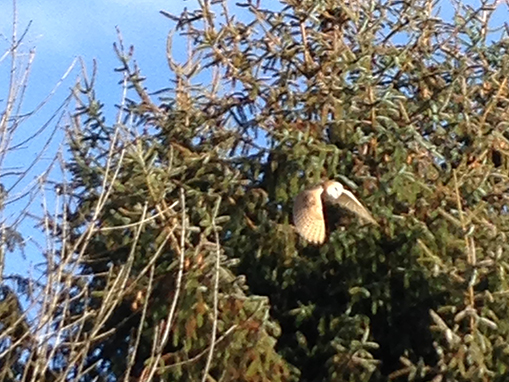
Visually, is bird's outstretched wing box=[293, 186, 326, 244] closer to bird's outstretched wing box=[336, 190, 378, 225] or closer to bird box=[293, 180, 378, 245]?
bird box=[293, 180, 378, 245]

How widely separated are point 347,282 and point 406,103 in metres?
1.15

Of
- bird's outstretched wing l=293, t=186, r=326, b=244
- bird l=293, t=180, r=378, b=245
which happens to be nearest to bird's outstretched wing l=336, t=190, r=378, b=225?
bird l=293, t=180, r=378, b=245

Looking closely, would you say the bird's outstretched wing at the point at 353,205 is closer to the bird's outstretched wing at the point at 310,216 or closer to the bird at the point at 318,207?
the bird at the point at 318,207

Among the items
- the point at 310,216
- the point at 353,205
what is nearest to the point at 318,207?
the point at 310,216

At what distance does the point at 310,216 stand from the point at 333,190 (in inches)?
7.0

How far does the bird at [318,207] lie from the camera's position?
8680 millimetres

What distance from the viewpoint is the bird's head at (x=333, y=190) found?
8688mm

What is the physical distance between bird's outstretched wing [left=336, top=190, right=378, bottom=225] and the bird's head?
0.07 feet

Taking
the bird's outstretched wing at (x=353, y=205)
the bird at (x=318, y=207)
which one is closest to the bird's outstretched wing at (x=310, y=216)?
the bird at (x=318, y=207)

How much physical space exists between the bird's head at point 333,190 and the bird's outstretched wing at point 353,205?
20mm

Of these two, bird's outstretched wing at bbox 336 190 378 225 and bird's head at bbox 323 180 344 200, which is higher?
bird's head at bbox 323 180 344 200

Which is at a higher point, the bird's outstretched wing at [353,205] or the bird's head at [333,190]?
the bird's head at [333,190]

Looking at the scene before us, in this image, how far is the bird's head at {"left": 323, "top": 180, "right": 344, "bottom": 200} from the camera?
28.5 feet

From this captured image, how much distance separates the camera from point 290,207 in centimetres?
904
